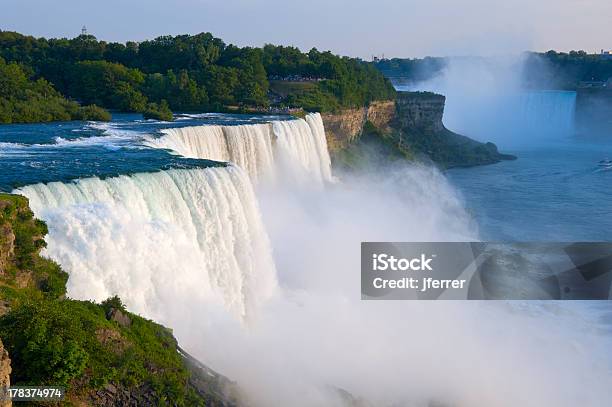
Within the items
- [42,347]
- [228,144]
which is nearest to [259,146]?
[228,144]

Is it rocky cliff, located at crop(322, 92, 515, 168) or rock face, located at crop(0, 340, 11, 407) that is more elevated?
rock face, located at crop(0, 340, 11, 407)

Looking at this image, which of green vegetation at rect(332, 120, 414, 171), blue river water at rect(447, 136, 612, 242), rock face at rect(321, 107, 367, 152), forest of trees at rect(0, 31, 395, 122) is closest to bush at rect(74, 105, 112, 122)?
forest of trees at rect(0, 31, 395, 122)

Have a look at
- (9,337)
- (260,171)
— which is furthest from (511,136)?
(9,337)

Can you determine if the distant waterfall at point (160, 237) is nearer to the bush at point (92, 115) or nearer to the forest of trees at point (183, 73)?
the bush at point (92, 115)

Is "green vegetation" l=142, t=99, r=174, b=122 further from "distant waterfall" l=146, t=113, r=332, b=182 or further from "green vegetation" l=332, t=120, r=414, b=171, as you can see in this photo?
"green vegetation" l=332, t=120, r=414, b=171

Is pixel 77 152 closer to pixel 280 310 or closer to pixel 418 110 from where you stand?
pixel 280 310

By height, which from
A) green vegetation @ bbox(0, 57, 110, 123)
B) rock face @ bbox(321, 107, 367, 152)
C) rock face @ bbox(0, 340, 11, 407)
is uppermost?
green vegetation @ bbox(0, 57, 110, 123)
